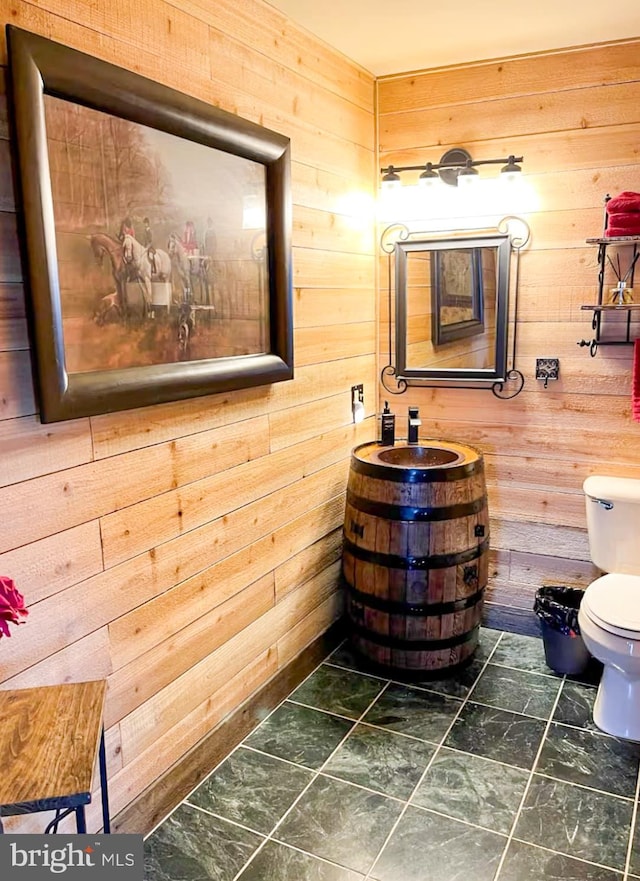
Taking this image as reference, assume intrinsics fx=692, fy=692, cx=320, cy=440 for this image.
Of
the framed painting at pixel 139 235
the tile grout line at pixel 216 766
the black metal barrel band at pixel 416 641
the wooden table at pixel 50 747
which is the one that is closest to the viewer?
the wooden table at pixel 50 747

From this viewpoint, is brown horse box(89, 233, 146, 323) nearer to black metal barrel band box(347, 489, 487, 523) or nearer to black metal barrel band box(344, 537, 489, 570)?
black metal barrel band box(347, 489, 487, 523)

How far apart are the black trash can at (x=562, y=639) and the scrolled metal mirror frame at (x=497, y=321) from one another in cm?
84

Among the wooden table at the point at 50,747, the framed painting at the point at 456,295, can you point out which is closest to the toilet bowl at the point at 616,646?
the framed painting at the point at 456,295

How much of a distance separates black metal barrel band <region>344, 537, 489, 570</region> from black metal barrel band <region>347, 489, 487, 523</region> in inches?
5.1

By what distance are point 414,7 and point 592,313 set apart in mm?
1202

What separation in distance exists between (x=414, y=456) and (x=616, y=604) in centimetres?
88

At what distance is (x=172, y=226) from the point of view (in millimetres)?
1696

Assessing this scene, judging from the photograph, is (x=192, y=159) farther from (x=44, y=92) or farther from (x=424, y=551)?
(x=424, y=551)

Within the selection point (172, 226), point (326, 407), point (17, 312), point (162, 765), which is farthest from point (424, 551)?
point (17, 312)

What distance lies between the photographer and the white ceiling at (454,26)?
209 centimetres

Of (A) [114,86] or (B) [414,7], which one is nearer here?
(A) [114,86]

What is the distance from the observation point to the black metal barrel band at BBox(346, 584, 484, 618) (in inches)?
94.0

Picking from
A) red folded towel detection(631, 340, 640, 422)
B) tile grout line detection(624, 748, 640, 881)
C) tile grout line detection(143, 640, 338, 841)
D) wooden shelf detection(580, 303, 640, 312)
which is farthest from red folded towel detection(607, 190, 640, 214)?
tile grout line detection(143, 640, 338, 841)

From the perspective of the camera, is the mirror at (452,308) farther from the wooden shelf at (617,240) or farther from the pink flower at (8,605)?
the pink flower at (8,605)
